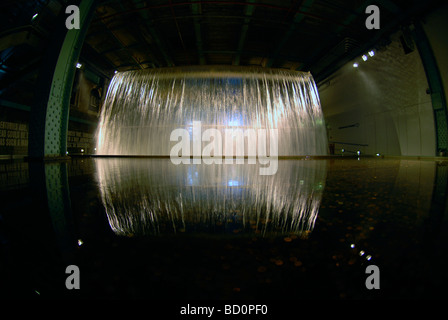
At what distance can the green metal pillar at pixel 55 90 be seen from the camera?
3.34m

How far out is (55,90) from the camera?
11.3 ft

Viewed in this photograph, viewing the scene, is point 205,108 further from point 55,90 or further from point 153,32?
point 55,90

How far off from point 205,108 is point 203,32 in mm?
2332

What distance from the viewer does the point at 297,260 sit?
16.1 inches

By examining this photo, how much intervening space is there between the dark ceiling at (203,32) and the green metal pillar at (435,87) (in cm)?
55

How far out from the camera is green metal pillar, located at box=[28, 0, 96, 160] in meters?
3.34

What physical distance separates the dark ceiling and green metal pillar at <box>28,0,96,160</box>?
0.41 meters

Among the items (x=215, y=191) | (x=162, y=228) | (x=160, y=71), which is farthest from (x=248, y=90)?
(x=162, y=228)

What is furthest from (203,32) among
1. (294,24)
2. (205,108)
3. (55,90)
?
(55,90)

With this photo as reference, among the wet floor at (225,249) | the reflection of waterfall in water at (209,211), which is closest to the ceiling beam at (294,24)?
the reflection of waterfall in water at (209,211)

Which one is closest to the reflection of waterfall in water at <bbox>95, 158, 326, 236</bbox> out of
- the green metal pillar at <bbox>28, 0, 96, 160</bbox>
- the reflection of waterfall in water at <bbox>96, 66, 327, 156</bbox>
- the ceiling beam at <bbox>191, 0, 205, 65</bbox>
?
the green metal pillar at <bbox>28, 0, 96, 160</bbox>

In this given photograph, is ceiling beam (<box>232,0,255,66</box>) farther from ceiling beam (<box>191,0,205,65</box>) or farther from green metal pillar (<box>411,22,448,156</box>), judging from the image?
green metal pillar (<box>411,22,448,156</box>)

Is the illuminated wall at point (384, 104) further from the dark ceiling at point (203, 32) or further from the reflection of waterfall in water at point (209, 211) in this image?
the reflection of waterfall in water at point (209, 211)
